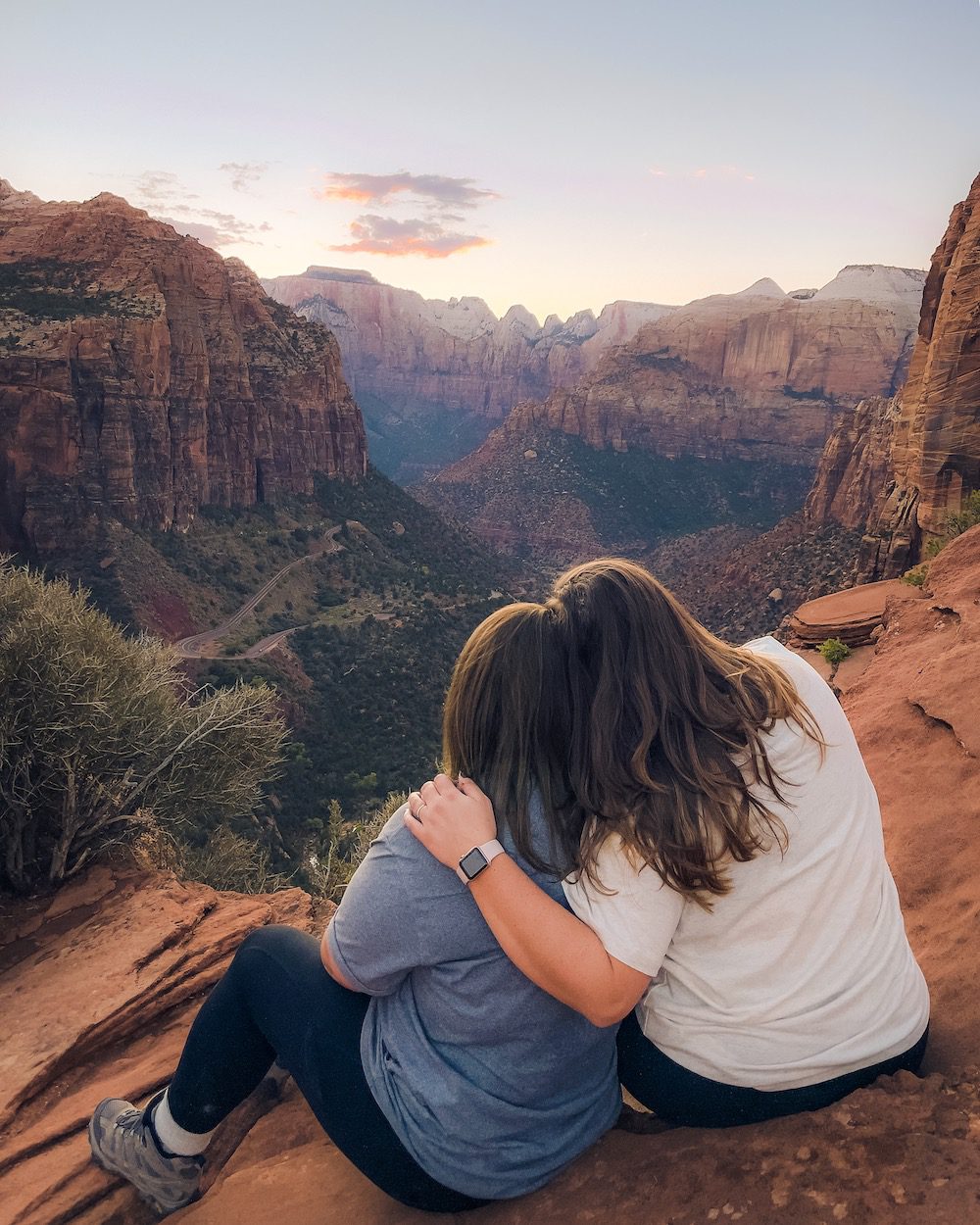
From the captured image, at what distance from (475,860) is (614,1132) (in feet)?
4.15

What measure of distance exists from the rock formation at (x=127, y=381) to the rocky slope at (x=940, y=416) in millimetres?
29509

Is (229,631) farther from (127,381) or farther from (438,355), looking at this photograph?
(438,355)

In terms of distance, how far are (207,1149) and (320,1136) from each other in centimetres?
44

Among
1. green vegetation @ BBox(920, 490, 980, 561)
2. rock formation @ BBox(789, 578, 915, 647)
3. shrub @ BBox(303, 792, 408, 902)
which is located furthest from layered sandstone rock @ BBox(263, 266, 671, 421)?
rock formation @ BBox(789, 578, 915, 647)

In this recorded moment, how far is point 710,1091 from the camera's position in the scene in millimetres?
2100

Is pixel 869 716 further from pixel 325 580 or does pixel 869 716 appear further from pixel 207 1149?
pixel 325 580

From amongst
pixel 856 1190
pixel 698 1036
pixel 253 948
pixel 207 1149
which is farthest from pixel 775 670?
pixel 207 1149

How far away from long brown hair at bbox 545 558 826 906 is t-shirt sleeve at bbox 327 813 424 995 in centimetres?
A: 44

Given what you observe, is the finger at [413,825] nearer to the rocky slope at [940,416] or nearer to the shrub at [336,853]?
the shrub at [336,853]

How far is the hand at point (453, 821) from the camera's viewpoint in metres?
1.83

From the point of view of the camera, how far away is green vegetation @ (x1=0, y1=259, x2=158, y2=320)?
106ft

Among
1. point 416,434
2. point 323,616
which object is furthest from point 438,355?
point 323,616

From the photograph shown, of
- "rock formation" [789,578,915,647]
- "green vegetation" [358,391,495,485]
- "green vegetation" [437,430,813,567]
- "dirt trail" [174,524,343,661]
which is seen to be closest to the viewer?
"rock formation" [789,578,915,647]

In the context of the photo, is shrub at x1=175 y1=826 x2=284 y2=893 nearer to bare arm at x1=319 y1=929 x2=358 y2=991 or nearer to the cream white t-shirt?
bare arm at x1=319 y1=929 x2=358 y2=991
